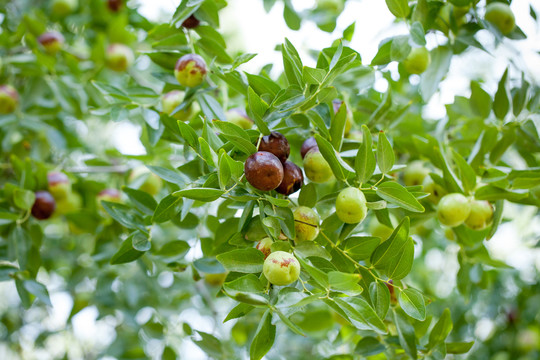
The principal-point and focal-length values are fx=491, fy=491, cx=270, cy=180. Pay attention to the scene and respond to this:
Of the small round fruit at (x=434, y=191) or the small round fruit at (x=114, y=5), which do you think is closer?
the small round fruit at (x=434, y=191)

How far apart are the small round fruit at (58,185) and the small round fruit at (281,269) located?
1549mm

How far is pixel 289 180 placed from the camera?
150 centimetres

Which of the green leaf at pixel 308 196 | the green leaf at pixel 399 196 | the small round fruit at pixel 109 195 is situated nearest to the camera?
the green leaf at pixel 399 196

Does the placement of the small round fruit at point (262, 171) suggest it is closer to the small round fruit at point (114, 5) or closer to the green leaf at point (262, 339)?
the green leaf at point (262, 339)

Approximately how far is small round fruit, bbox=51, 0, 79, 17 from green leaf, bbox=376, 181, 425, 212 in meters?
2.84

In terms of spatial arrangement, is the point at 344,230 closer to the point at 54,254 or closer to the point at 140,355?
the point at 140,355

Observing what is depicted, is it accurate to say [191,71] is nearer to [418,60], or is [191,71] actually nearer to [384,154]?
[384,154]

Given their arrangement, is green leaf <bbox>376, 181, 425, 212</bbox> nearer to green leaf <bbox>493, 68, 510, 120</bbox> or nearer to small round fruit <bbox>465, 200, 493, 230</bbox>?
small round fruit <bbox>465, 200, 493, 230</bbox>

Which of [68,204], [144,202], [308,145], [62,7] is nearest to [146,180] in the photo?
[68,204]

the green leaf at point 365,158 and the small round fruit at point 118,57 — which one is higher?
the green leaf at point 365,158

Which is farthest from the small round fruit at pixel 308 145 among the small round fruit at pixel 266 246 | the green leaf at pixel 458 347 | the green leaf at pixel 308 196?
the green leaf at pixel 458 347

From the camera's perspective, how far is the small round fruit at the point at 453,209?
1.72 metres

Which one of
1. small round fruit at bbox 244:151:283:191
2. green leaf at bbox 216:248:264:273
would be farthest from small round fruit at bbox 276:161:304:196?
green leaf at bbox 216:248:264:273

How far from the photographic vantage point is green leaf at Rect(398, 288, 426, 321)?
4.78 ft
